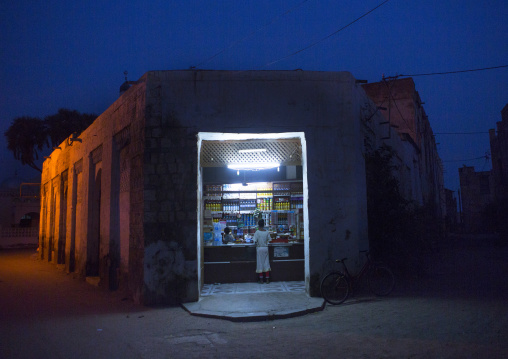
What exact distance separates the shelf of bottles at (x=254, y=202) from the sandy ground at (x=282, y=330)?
4.01 m

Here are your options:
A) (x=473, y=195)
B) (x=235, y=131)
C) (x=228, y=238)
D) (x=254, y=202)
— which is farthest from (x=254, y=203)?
(x=473, y=195)

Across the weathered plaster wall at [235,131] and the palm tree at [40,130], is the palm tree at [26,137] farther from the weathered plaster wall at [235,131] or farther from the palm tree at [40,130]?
the weathered plaster wall at [235,131]

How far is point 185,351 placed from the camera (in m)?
5.51

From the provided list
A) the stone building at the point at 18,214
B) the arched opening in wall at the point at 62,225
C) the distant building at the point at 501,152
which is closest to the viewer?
the arched opening in wall at the point at 62,225

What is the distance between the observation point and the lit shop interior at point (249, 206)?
10328 millimetres

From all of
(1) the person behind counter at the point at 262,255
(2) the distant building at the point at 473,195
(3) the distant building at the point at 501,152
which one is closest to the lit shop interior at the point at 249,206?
(1) the person behind counter at the point at 262,255

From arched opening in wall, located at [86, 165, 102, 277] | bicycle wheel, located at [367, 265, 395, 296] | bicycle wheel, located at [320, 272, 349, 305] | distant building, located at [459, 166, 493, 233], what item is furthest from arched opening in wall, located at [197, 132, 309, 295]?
distant building, located at [459, 166, 493, 233]

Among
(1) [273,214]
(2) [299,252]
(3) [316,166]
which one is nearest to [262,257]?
(2) [299,252]

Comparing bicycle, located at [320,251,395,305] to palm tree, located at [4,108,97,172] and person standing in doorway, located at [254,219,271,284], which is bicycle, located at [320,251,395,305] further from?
palm tree, located at [4,108,97,172]

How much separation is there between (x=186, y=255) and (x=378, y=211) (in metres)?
5.15

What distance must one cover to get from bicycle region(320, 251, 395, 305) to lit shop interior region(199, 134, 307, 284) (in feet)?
5.16

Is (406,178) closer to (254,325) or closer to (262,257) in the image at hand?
(262,257)

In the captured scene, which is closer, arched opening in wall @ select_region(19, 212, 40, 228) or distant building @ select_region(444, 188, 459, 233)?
arched opening in wall @ select_region(19, 212, 40, 228)

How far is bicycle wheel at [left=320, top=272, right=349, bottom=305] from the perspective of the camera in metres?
8.14
